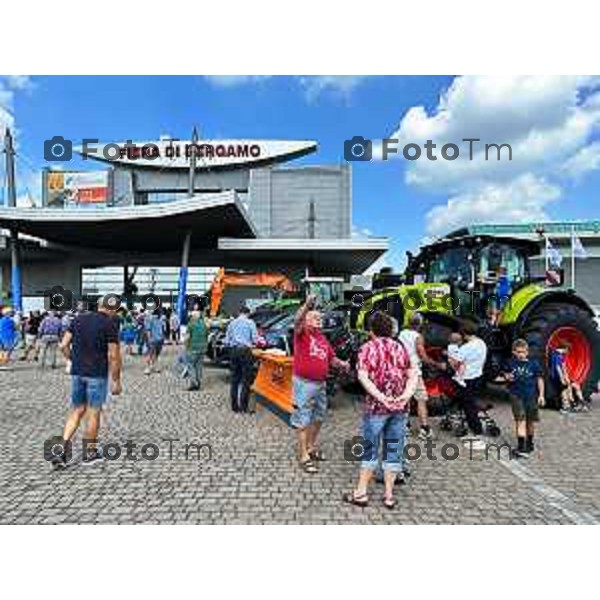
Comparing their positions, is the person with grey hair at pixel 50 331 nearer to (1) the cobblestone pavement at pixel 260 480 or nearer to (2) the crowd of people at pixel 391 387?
(1) the cobblestone pavement at pixel 260 480

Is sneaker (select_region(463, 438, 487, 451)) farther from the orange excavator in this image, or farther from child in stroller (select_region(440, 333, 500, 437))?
the orange excavator

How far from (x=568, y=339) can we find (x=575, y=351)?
0.90 feet

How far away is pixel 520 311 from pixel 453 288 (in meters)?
1.16

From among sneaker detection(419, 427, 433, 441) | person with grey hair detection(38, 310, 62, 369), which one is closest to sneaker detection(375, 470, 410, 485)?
sneaker detection(419, 427, 433, 441)

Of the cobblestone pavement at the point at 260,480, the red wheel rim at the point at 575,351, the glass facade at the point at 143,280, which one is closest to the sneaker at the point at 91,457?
the cobblestone pavement at the point at 260,480

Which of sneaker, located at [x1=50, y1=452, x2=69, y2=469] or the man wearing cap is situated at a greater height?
the man wearing cap

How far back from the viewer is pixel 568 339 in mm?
9938

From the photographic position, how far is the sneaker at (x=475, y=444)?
715 cm

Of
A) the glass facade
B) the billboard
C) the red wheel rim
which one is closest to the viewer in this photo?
the red wheel rim

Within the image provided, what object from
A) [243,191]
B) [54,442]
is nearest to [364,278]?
[243,191]

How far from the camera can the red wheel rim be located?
981 cm

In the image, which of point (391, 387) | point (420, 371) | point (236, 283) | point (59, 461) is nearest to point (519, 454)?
point (420, 371)

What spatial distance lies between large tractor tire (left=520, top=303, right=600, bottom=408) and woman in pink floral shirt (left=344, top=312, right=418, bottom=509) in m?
4.62

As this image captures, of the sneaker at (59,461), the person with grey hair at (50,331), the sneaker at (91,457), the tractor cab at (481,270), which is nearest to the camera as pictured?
the sneaker at (59,461)
